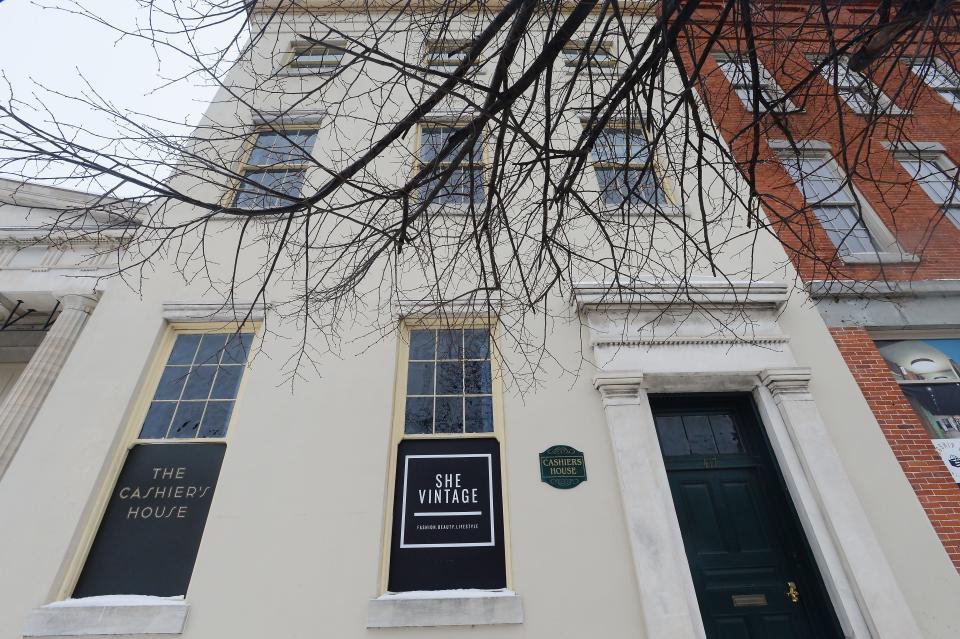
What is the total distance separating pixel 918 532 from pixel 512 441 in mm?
4186

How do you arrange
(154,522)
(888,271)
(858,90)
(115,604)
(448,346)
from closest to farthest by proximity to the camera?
(858,90)
(115,604)
(154,522)
(448,346)
(888,271)

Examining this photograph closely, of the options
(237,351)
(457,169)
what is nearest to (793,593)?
(457,169)

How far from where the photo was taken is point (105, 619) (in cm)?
420

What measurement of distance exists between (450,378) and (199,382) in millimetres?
3077

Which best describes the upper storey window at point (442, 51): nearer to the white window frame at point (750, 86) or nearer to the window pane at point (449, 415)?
the white window frame at point (750, 86)

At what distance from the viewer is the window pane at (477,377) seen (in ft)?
18.9

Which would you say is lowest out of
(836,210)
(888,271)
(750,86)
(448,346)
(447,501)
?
(447,501)

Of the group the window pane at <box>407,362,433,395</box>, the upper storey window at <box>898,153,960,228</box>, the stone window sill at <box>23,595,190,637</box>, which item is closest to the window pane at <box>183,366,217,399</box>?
the stone window sill at <box>23,595,190,637</box>

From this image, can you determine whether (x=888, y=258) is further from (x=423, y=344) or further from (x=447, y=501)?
(x=447, y=501)

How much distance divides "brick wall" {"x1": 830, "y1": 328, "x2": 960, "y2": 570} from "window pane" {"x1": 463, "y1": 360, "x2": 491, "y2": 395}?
454cm

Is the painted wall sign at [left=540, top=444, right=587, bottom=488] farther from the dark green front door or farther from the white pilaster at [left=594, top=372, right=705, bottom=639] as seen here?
the dark green front door

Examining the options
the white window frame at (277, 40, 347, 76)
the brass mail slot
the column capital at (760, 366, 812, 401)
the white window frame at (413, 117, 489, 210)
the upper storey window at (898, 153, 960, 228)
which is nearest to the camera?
the white window frame at (277, 40, 347, 76)

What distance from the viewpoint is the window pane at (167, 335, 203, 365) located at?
19.5ft

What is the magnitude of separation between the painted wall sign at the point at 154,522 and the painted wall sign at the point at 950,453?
27.1 feet
